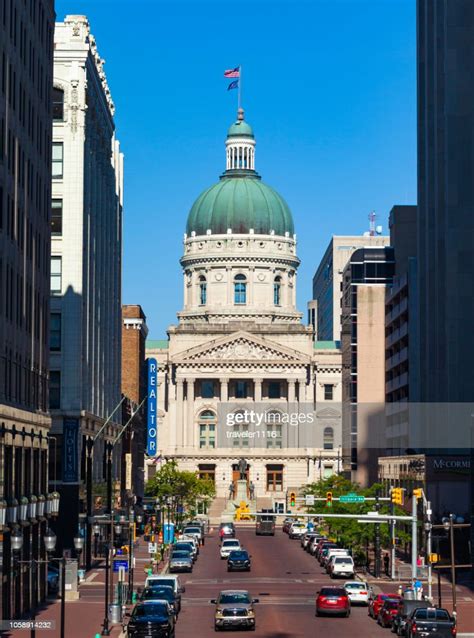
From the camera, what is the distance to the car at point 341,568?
321 feet

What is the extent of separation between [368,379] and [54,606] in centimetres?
A: 8934

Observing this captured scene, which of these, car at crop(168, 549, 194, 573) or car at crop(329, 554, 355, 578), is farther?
car at crop(168, 549, 194, 573)

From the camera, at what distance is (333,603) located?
71.9 metres

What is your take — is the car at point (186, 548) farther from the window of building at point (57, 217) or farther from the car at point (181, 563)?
the window of building at point (57, 217)

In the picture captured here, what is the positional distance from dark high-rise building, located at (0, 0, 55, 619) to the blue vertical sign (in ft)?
A: 322

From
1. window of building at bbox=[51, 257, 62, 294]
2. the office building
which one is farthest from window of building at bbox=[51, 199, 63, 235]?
window of building at bbox=[51, 257, 62, 294]

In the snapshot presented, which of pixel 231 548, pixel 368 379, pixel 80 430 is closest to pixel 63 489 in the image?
pixel 80 430

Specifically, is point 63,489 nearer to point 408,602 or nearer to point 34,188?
point 34,188

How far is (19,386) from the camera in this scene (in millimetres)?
Result: 67750

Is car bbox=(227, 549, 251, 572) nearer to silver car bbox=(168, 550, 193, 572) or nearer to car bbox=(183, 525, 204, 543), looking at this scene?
silver car bbox=(168, 550, 193, 572)

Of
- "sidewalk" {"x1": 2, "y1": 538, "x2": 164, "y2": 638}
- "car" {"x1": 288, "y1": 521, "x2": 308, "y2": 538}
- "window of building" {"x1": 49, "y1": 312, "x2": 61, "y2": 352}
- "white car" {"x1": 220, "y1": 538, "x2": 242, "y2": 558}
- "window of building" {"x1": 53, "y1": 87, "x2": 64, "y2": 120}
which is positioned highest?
"window of building" {"x1": 53, "y1": 87, "x2": 64, "y2": 120}

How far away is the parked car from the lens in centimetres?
6353

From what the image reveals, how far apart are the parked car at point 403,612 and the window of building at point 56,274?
141 ft

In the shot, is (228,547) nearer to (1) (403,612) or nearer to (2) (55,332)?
(2) (55,332)
